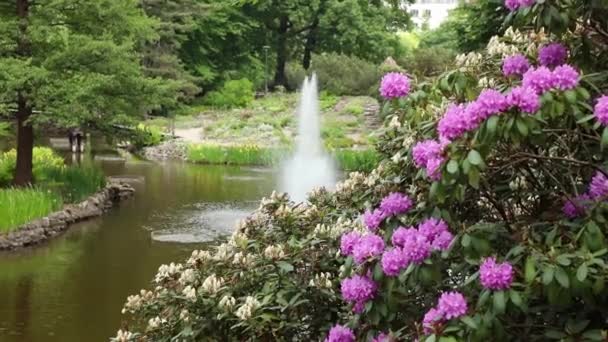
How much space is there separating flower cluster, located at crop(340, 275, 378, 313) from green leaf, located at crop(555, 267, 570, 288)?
0.59m

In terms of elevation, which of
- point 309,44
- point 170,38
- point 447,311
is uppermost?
point 309,44

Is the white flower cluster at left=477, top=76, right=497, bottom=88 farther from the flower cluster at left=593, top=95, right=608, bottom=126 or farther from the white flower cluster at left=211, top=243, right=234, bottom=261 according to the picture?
the white flower cluster at left=211, top=243, right=234, bottom=261

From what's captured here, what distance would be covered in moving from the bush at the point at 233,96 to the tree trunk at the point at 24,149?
19137 millimetres

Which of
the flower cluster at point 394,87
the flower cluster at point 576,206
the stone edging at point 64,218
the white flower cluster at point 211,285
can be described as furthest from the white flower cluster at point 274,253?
the stone edging at point 64,218

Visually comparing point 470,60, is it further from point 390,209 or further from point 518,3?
point 390,209

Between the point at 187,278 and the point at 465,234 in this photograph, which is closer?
the point at 465,234

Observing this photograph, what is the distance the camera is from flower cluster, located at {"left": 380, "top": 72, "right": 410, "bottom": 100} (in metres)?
2.38

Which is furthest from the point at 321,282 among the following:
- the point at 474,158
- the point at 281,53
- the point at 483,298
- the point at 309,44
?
the point at 309,44

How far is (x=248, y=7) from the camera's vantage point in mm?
34750

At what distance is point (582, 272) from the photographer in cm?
165

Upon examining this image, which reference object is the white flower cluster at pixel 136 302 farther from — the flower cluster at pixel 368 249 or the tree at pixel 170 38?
the tree at pixel 170 38

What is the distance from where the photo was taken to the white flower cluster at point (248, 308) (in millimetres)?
2570

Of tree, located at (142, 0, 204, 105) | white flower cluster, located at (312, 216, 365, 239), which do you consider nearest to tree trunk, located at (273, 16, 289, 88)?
tree, located at (142, 0, 204, 105)

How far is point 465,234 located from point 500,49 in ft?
3.35
